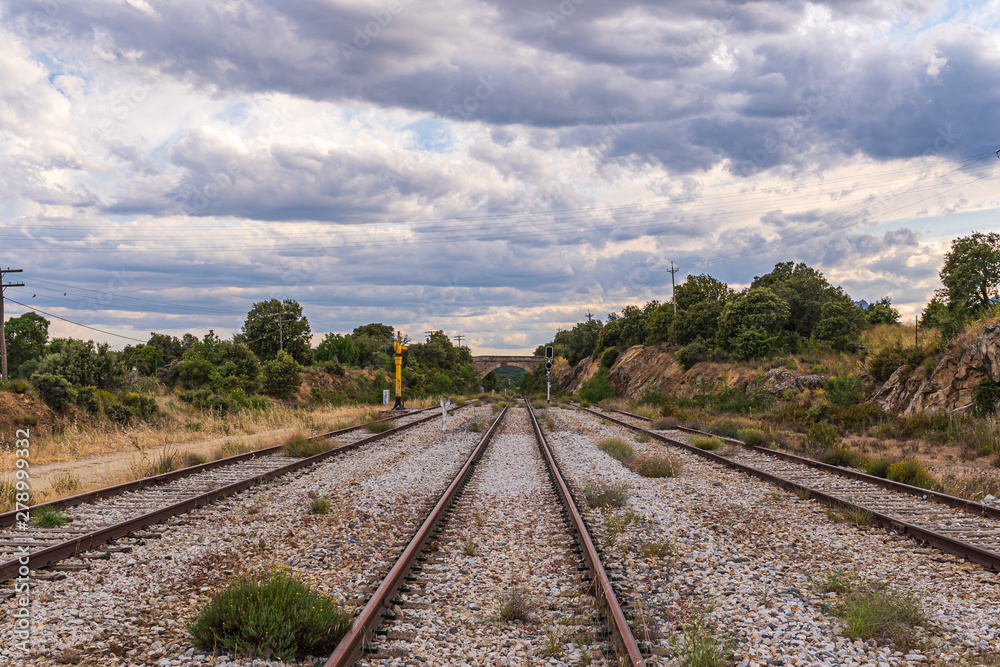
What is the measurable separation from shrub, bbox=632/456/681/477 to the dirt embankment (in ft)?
68.9

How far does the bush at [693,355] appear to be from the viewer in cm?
4110

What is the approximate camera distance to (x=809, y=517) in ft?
28.4

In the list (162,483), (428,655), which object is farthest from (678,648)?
(162,483)

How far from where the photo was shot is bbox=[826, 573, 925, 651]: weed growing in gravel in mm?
4711

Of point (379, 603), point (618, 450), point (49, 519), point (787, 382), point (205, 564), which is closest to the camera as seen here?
point (379, 603)

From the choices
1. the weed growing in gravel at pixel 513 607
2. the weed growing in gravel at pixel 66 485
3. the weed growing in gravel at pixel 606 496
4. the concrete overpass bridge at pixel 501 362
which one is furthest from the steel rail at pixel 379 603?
the concrete overpass bridge at pixel 501 362

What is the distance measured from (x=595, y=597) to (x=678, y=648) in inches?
42.2

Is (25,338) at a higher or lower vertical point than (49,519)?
higher

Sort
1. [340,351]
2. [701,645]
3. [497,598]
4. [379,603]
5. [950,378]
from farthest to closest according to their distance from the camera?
[340,351] < [950,378] < [497,598] < [379,603] < [701,645]

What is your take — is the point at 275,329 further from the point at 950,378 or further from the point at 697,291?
the point at 950,378

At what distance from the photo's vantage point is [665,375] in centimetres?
4556

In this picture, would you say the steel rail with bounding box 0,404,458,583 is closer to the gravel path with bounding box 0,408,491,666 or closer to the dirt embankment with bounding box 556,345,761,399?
the gravel path with bounding box 0,408,491,666

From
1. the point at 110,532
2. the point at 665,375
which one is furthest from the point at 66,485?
the point at 665,375

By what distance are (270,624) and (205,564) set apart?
230 cm
